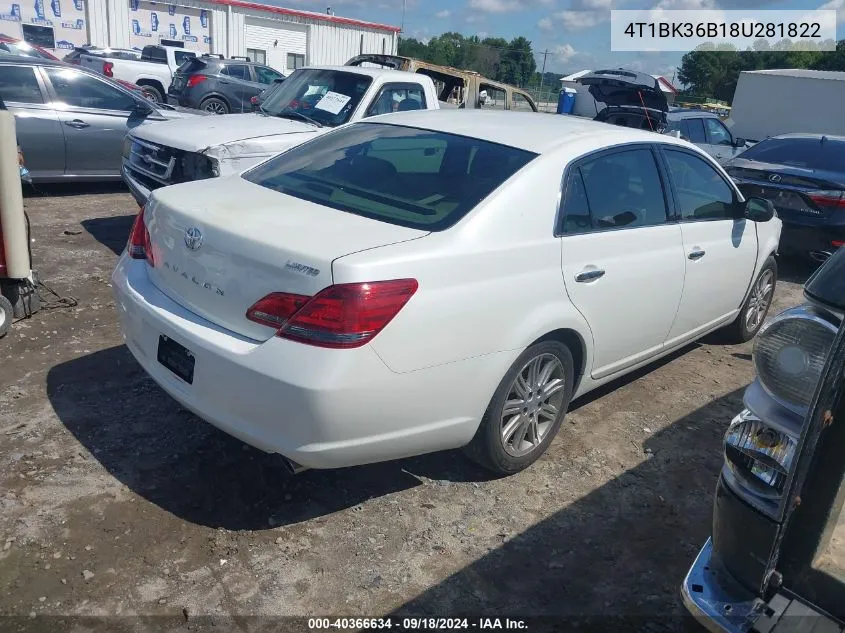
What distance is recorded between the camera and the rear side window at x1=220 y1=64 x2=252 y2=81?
1841cm

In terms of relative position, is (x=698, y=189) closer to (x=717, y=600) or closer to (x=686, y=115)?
(x=717, y=600)

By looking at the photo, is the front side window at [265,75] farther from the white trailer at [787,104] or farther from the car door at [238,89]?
the white trailer at [787,104]

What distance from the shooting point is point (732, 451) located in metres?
2.10

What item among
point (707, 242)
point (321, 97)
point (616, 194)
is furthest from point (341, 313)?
point (321, 97)

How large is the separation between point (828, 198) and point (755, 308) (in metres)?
2.63

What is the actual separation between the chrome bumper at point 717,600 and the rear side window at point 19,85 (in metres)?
8.47

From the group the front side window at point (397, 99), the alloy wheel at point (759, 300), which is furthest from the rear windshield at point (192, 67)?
the alloy wheel at point (759, 300)

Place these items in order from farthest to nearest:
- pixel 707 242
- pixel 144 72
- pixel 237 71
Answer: pixel 144 72, pixel 237 71, pixel 707 242

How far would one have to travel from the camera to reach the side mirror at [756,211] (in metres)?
4.65

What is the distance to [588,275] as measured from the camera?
343cm

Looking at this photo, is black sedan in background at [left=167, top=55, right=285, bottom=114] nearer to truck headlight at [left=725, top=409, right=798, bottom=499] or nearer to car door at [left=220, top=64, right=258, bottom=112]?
car door at [left=220, top=64, right=258, bottom=112]

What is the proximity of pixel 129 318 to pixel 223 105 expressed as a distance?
15.6 meters

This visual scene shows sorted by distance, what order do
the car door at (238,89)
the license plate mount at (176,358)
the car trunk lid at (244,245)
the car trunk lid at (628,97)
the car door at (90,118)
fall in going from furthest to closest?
1. the car door at (238,89)
2. the car trunk lid at (628,97)
3. the car door at (90,118)
4. the license plate mount at (176,358)
5. the car trunk lid at (244,245)

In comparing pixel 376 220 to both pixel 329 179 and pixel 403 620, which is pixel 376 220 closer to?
pixel 329 179
